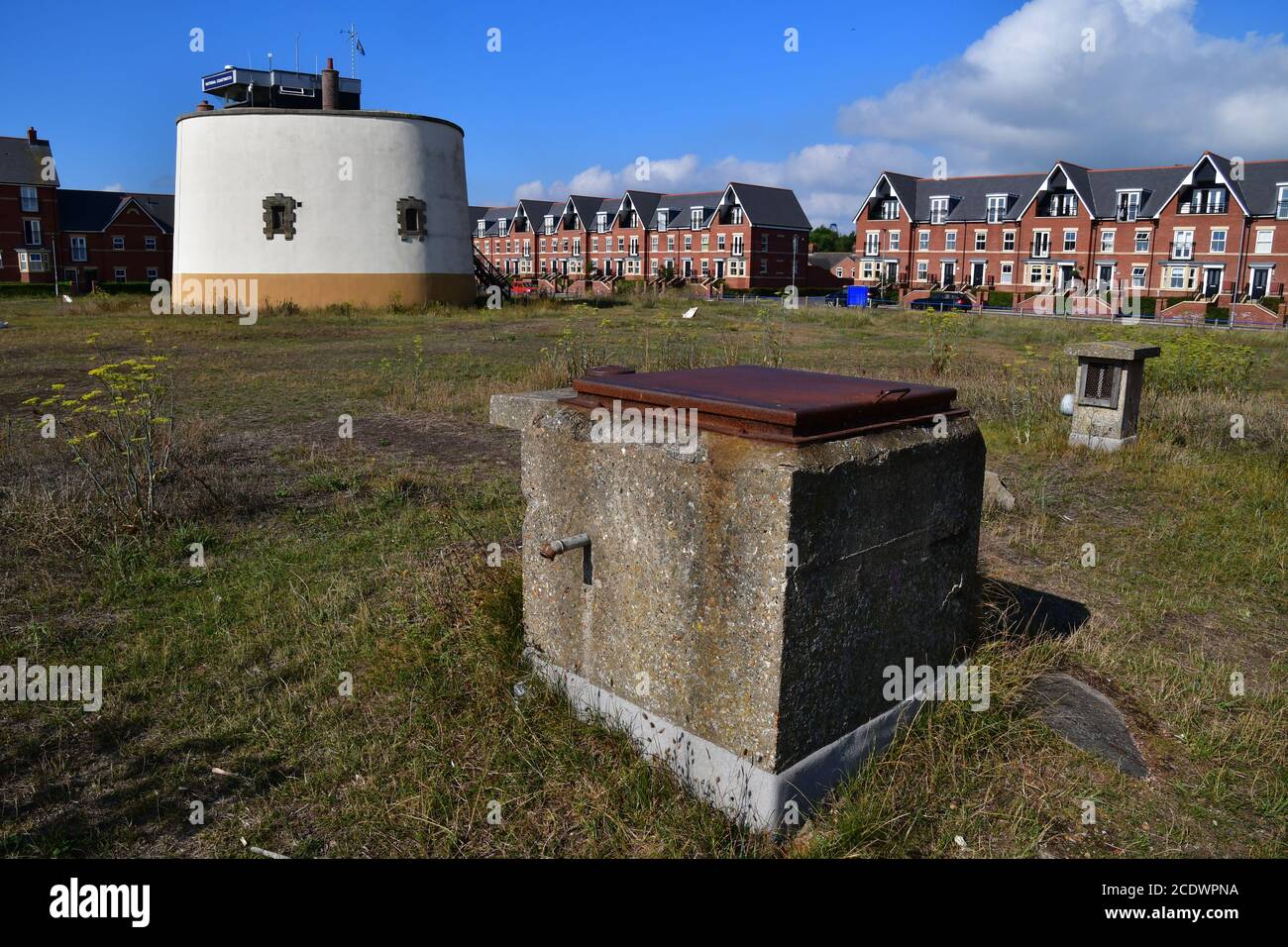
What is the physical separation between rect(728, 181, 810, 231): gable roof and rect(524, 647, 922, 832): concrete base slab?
61.2m

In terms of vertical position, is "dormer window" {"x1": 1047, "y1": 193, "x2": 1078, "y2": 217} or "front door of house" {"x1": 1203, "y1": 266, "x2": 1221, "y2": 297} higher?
"dormer window" {"x1": 1047, "y1": 193, "x2": 1078, "y2": 217}

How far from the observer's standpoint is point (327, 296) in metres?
28.6

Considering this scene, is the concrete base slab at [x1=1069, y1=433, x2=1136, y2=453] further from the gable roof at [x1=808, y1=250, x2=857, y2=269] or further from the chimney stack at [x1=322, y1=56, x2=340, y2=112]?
the gable roof at [x1=808, y1=250, x2=857, y2=269]

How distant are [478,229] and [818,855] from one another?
84603mm

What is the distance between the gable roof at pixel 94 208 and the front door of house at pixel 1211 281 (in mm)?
61211

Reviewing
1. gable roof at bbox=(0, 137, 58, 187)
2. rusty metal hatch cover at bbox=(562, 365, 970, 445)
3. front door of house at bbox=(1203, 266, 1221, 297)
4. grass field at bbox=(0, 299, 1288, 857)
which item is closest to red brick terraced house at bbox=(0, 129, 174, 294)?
gable roof at bbox=(0, 137, 58, 187)

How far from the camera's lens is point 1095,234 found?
50.8 m

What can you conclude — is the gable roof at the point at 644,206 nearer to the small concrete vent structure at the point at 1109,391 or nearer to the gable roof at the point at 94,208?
the gable roof at the point at 94,208

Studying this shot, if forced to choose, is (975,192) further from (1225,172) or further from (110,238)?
(110,238)

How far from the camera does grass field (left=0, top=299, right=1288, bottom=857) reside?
10.5 feet

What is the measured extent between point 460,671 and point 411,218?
27575 millimetres
